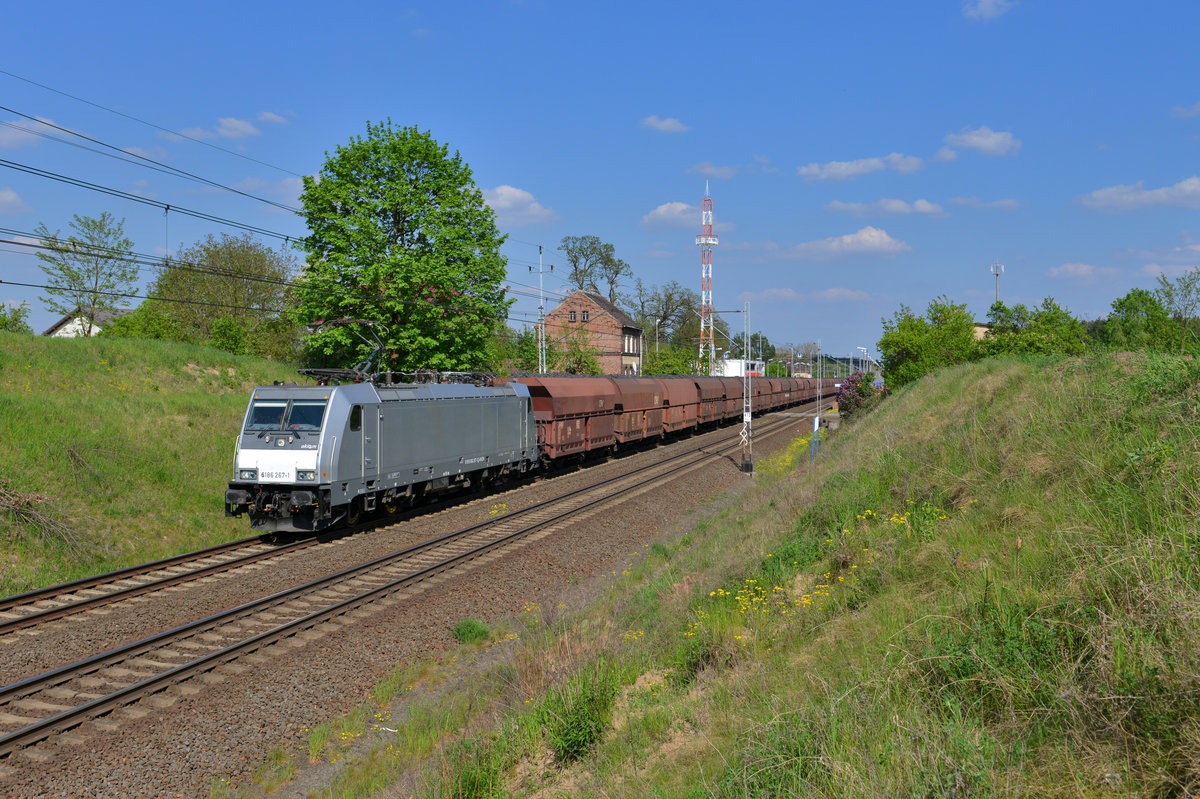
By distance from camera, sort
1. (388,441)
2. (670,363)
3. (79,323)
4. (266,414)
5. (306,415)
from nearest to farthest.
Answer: (306,415) → (266,414) → (388,441) → (79,323) → (670,363)

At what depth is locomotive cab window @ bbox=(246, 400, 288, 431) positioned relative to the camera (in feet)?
52.2

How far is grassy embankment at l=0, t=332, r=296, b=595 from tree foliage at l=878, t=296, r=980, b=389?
27932mm

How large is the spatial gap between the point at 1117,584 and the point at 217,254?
5821cm

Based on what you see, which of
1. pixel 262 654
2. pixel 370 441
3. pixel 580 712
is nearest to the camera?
pixel 580 712

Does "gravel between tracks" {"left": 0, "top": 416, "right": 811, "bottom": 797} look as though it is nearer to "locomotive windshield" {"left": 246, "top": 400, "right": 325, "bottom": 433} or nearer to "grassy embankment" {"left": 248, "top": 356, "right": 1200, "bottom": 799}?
"grassy embankment" {"left": 248, "top": 356, "right": 1200, "bottom": 799}

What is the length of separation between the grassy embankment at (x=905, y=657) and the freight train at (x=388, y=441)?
6379 millimetres

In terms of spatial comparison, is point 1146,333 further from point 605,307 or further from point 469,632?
point 605,307

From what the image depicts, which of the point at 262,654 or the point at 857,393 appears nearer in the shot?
the point at 262,654

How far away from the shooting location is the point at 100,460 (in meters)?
17.1

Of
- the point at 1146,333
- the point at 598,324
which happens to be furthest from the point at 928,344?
the point at 598,324

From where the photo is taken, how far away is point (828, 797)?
4371 millimetres

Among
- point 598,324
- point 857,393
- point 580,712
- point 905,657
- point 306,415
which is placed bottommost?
point 580,712

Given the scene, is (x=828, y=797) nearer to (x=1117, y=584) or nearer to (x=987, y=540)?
(x=1117, y=584)

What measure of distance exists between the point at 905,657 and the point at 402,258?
26.5m
